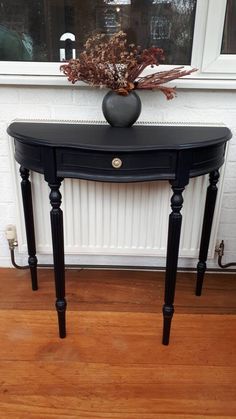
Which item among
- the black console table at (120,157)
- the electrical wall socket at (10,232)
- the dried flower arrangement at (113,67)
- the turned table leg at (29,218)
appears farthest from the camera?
the electrical wall socket at (10,232)

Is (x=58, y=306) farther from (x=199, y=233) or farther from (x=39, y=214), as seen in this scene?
(x=199, y=233)

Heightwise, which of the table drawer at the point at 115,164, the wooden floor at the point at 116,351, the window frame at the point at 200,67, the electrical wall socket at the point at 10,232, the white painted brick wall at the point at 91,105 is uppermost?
the window frame at the point at 200,67

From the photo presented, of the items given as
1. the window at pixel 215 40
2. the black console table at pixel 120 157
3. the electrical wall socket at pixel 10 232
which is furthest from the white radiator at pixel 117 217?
the window at pixel 215 40

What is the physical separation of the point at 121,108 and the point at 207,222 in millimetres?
638

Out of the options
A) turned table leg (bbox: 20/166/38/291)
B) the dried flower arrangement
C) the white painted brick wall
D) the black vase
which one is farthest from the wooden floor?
the dried flower arrangement

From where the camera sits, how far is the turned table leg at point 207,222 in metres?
1.45

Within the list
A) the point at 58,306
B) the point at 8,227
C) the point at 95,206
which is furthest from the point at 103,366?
the point at 8,227

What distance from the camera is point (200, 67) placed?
1450 mm

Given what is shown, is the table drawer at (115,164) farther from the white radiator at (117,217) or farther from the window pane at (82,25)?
the window pane at (82,25)

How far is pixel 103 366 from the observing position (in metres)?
1.29

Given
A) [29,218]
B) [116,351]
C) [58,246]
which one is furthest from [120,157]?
[116,351]

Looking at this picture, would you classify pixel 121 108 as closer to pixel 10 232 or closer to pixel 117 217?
pixel 117 217

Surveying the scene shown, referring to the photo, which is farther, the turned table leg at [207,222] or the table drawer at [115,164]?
the turned table leg at [207,222]

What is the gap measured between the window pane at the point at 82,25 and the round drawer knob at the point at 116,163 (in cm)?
65
